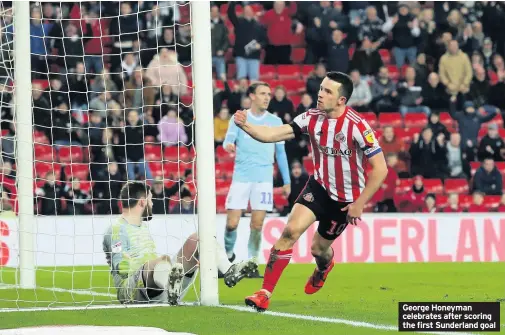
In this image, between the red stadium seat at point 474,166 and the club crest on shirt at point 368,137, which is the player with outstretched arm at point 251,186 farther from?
the red stadium seat at point 474,166

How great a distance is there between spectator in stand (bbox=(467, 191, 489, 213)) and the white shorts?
560 cm

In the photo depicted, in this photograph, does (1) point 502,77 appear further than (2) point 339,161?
Yes

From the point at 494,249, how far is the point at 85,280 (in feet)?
20.4

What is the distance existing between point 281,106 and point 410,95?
2.85m

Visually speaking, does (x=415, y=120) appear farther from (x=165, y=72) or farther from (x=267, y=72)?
(x=165, y=72)

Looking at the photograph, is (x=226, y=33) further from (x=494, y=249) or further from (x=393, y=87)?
(x=494, y=249)

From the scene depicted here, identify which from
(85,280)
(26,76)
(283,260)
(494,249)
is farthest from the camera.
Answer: (494,249)

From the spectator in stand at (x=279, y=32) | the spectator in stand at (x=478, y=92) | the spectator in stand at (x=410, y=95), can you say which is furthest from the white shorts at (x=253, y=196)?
the spectator in stand at (x=478, y=92)

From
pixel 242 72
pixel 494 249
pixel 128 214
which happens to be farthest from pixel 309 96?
pixel 128 214

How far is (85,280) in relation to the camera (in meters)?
12.2

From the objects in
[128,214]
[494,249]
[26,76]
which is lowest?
[494,249]

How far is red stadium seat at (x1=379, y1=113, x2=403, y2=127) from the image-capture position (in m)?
18.4

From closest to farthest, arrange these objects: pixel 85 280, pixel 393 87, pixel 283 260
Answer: pixel 283 260 → pixel 85 280 → pixel 393 87

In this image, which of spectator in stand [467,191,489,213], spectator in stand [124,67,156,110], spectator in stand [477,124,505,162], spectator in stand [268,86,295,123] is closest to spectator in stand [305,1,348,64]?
spectator in stand [268,86,295,123]
